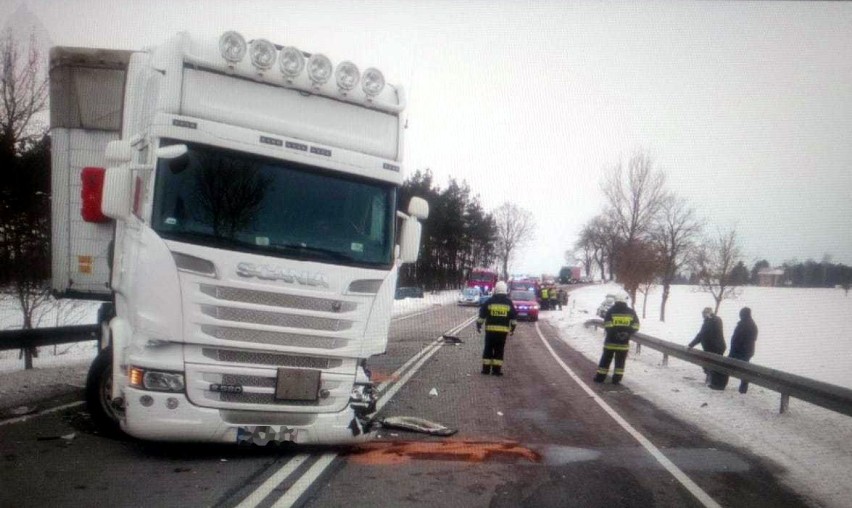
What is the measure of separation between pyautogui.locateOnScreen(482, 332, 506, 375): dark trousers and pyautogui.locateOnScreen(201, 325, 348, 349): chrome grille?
25.1 ft

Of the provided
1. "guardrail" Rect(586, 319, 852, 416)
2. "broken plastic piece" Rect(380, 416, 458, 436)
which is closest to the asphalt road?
"broken plastic piece" Rect(380, 416, 458, 436)

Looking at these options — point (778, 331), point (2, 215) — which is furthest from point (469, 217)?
point (2, 215)

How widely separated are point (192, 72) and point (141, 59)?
1.30m

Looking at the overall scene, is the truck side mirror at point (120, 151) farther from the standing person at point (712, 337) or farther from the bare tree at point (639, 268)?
the bare tree at point (639, 268)

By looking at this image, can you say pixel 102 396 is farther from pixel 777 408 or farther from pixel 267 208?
pixel 777 408

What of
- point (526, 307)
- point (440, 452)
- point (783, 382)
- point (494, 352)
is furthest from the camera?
point (526, 307)

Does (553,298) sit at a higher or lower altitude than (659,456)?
higher

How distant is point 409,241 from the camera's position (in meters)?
7.45

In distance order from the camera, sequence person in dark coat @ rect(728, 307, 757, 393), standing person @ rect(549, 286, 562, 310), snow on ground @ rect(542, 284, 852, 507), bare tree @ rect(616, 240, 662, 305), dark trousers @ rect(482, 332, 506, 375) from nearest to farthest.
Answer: snow on ground @ rect(542, 284, 852, 507) < person in dark coat @ rect(728, 307, 757, 393) < dark trousers @ rect(482, 332, 506, 375) < bare tree @ rect(616, 240, 662, 305) < standing person @ rect(549, 286, 562, 310)

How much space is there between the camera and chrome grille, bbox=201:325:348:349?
612 cm

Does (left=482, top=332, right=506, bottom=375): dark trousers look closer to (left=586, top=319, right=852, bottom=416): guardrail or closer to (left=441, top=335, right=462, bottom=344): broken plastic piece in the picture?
(left=586, top=319, right=852, bottom=416): guardrail

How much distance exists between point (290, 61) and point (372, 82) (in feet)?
2.79

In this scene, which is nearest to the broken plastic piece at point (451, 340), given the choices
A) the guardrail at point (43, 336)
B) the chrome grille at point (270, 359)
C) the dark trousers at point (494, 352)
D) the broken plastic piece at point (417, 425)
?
the dark trousers at point (494, 352)

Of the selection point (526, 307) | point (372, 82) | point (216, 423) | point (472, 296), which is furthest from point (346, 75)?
point (472, 296)
